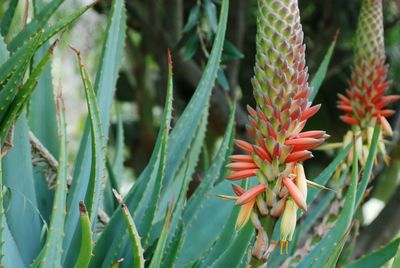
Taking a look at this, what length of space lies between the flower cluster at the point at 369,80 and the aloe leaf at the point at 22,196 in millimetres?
446

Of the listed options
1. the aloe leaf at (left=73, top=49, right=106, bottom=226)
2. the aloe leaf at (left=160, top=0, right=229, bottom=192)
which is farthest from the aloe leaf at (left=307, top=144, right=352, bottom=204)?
the aloe leaf at (left=73, top=49, right=106, bottom=226)

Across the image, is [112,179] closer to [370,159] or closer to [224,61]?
[370,159]

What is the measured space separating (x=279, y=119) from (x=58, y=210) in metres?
0.21

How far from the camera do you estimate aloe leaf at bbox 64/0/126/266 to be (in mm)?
858

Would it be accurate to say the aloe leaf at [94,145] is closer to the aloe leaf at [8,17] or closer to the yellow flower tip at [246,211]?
the yellow flower tip at [246,211]

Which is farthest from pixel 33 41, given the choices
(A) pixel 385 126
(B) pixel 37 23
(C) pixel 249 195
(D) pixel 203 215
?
(A) pixel 385 126

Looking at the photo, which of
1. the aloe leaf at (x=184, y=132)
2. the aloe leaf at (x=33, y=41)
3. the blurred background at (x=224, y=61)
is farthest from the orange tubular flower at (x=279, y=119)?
the blurred background at (x=224, y=61)

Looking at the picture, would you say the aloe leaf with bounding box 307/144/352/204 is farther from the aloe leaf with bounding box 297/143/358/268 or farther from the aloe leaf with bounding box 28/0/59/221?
the aloe leaf with bounding box 28/0/59/221

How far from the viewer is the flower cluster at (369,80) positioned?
1.01m

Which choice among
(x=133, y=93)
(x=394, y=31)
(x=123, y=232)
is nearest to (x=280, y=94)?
(x=123, y=232)

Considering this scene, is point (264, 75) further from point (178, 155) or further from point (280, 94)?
point (178, 155)

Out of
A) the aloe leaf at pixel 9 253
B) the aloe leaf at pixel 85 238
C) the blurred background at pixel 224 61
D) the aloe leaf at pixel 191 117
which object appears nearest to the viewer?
the aloe leaf at pixel 85 238

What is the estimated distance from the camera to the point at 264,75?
24.4 inches

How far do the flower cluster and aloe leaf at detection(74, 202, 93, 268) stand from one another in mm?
483
